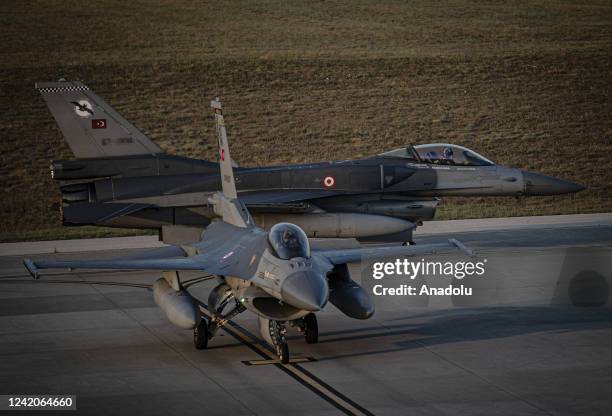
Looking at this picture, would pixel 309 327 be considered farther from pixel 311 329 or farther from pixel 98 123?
pixel 98 123

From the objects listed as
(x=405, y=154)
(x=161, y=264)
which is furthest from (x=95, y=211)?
(x=405, y=154)

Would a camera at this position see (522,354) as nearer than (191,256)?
Yes

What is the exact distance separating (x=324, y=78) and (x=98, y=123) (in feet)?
104

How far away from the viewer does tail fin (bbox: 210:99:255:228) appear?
773 inches

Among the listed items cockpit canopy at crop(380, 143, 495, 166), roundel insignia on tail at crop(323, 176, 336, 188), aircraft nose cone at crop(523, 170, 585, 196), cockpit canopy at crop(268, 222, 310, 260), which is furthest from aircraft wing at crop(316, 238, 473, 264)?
aircraft nose cone at crop(523, 170, 585, 196)

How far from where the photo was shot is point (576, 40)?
62375 mm

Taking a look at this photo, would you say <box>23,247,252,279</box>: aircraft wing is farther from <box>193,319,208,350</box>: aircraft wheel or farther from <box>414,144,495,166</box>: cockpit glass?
<box>414,144,495,166</box>: cockpit glass

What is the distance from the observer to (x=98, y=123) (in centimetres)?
2625

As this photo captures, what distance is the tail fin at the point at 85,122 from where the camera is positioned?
26188mm

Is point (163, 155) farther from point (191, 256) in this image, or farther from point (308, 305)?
point (308, 305)

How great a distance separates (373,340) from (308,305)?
126 inches

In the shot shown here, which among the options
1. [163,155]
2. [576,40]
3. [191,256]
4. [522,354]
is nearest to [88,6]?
[576,40]

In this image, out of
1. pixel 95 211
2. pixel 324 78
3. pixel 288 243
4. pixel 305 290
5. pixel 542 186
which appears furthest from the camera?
pixel 324 78

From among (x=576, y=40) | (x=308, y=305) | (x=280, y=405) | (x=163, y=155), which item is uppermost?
(x=576, y=40)
